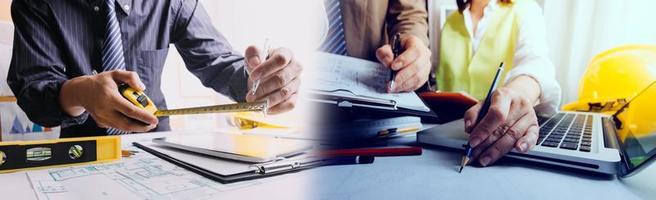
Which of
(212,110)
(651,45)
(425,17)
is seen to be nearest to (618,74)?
(651,45)

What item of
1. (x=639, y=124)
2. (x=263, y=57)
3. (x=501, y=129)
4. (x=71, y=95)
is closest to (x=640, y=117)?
(x=639, y=124)

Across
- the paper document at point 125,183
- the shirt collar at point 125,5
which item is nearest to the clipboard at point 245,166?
the paper document at point 125,183

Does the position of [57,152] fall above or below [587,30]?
below

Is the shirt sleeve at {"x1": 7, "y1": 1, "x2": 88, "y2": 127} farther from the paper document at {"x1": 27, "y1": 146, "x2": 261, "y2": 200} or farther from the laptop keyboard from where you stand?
the laptop keyboard

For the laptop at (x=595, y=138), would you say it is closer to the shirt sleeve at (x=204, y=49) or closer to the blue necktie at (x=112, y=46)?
the shirt sleeve at (x=204, y=49)

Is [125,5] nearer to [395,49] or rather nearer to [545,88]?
[395,49]

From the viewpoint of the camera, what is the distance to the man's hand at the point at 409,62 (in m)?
0.37

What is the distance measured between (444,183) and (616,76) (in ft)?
0.96

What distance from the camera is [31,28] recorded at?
0.51 m

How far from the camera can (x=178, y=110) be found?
546 mm

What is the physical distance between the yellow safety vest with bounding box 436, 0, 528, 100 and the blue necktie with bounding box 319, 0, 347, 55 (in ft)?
0.35

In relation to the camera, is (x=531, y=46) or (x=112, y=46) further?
(x=112, y=46)

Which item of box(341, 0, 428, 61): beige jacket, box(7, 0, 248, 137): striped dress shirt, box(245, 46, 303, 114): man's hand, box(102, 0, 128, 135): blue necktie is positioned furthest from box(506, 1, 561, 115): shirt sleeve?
box(102, 0, 128, 135): blue necktie

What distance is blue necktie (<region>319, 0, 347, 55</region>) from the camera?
1.28 feet
